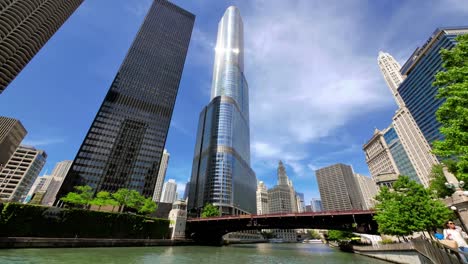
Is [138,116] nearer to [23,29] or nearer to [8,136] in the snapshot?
[23,29]

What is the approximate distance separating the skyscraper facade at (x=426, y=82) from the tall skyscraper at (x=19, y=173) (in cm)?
24143

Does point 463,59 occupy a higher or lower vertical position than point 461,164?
higher

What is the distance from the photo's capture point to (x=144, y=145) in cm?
9844

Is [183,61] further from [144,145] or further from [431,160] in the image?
[431,160]

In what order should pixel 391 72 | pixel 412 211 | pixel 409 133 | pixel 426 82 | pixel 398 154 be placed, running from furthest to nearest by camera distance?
pixel 391 72, pixel 398 154, pixel 409 133, pixel 426 82, pixel 412 211

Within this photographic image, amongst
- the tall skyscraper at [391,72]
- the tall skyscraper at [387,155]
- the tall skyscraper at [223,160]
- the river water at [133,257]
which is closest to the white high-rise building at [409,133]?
the tall skyscraper at [391,72]

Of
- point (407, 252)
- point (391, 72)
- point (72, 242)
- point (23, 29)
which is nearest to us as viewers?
point (407, 252)

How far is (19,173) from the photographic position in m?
130

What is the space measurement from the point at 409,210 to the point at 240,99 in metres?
160

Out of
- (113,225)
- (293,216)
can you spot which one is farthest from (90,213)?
(293,216)

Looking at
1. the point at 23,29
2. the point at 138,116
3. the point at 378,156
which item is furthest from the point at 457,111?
the point at 378,156

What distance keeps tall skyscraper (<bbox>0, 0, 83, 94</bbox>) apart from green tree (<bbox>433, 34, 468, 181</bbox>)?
288 ft

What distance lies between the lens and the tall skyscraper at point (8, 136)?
313 ft

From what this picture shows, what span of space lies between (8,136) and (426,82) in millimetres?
217770
